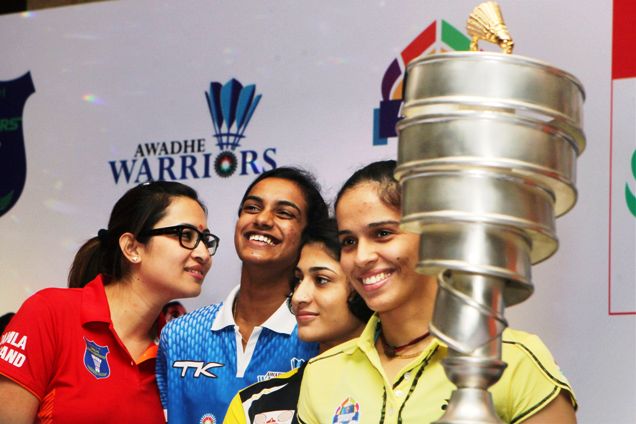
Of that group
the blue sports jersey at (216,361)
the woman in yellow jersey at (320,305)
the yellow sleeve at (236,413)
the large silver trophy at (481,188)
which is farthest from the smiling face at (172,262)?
the large silver trophy at (481,188)

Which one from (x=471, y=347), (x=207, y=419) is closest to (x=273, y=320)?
(x=207, y=419)

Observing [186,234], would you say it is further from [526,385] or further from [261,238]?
[526,385]

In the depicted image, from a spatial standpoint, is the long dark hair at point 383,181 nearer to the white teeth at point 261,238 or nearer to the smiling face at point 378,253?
the smiling face at point 378,253

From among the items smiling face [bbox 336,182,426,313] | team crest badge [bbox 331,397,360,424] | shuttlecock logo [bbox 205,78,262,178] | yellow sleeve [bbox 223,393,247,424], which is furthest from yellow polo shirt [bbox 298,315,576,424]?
shuttlecock logo [bbox 205,78,262,178]

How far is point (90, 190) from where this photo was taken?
364 cm

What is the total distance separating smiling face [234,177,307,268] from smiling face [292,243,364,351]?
29 centimetres

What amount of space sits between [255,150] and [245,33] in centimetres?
36

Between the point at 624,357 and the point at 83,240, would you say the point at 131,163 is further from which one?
the point at 624,357

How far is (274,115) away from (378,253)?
1.26 m

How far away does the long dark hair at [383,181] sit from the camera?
2254mm

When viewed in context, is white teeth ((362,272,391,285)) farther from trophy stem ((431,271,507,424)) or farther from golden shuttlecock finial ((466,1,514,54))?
trophy stem ((431,271,507,424))

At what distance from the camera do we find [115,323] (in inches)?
124

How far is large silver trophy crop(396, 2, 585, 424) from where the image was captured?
3.89 ft

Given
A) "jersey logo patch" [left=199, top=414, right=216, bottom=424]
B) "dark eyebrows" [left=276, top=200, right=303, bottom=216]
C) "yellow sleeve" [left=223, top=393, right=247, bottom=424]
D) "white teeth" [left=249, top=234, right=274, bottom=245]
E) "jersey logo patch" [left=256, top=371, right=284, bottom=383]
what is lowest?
"jersey logo patch" [left=199, top=414, right=216, bottom=424]
